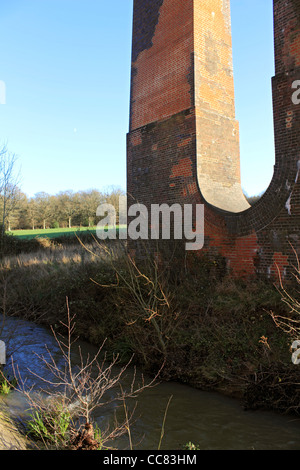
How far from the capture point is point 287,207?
23.1 feet

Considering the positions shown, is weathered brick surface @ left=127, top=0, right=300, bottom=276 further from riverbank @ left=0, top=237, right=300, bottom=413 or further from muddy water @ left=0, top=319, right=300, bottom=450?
muddy water @ left=0, top=319, right=300, bottom=450

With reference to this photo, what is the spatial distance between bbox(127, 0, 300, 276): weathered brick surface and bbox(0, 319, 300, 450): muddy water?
3.21 metres

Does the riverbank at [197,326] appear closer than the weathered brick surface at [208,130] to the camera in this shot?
Yes

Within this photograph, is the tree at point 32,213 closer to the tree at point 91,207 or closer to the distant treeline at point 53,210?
the distant treeline at point 53,210

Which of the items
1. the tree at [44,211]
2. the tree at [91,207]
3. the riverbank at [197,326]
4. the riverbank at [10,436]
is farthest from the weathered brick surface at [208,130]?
the tree at [44,211]

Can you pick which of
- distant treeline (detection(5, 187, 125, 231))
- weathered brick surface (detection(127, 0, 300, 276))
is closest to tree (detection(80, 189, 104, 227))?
distant treeline (detection(5, 187, 125, 231))

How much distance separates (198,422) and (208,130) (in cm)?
733

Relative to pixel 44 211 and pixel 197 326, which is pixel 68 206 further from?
pixel 197 326

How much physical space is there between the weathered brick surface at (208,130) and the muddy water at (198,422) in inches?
126

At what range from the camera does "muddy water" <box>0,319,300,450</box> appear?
4.18 metres

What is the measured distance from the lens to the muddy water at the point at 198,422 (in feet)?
13.7

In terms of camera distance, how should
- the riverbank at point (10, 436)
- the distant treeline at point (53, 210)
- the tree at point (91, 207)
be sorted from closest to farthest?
the riverbank at point (10, 436), the tree at point (91, 207), the distant treeline at point (53, 210)

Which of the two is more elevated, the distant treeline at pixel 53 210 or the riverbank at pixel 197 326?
the distant treeline at pixel 53 210
